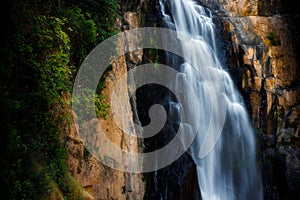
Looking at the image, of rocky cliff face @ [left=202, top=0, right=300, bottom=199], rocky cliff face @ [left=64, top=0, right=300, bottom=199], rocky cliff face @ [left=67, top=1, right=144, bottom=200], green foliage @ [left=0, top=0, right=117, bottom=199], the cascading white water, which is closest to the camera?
green foliage @ [left=0, top=0, right=117, bottom=199]

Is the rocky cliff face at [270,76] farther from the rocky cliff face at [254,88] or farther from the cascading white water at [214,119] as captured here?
the cascading white water at [214,119]

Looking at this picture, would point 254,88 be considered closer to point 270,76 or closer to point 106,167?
point 270,76

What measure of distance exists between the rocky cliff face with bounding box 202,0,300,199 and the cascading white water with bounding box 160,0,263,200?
29.2 inches

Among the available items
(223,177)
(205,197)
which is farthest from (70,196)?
(223,177)

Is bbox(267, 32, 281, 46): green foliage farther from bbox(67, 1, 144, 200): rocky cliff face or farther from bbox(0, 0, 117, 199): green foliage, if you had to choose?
bbox(0, 0, 117, 199): green foliage

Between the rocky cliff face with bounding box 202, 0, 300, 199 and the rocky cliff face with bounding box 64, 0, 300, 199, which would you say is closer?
the rocky cliff face with bounding box 64, 0, 300, 199

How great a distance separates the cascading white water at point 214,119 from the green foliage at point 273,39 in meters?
2.98

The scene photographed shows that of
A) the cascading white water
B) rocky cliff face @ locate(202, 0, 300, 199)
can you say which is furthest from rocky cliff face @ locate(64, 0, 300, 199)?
the cascading white water

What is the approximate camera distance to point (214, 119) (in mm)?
11258

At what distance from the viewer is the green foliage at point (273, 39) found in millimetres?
13883

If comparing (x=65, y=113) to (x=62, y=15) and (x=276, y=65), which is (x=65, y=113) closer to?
(x=62, y=15)

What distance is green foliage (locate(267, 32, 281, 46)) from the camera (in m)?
13.9

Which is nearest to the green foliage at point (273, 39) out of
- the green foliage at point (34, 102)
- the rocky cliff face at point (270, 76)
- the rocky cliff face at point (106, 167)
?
the rocky cliff face at point (270, 76)

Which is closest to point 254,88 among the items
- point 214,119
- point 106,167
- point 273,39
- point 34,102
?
point 273,39
